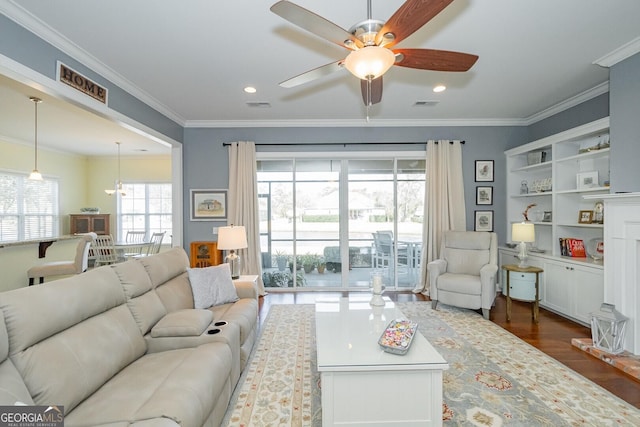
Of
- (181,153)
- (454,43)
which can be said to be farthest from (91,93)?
(454,43)

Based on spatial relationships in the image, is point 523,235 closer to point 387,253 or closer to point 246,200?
point 387,253

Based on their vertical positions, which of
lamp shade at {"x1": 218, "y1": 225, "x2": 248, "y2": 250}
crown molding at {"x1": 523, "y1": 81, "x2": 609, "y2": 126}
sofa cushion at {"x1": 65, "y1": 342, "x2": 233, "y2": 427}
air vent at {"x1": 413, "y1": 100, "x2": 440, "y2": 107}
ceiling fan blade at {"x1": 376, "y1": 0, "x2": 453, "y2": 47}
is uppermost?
air vent at {"x1": 413, "y1": 100, "x2": 440, "y2": 107}

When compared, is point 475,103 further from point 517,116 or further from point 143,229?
point 143,229

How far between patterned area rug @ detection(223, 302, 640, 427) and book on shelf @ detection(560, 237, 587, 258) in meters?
1.53

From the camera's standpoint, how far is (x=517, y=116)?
475cm

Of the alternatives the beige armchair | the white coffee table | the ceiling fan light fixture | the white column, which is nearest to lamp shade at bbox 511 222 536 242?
the beige armchair

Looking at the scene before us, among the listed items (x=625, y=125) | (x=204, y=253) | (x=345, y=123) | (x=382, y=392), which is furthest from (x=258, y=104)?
(x=625, y=125)

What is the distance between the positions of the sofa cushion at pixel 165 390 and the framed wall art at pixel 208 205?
323cm

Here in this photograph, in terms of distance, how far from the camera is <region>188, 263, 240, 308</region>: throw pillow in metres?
2.80

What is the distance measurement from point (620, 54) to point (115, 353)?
4728 mm

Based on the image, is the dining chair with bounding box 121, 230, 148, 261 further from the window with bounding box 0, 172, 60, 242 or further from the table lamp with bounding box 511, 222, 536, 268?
the table lamp with bounding box 511, 222, 536, 268

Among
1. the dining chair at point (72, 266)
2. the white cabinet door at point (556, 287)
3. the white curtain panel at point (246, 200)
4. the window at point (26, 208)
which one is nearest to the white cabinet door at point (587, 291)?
the white cabinet door at point (556, 287)

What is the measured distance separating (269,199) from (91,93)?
2.78 metres

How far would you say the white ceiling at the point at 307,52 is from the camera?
7.32 feet
